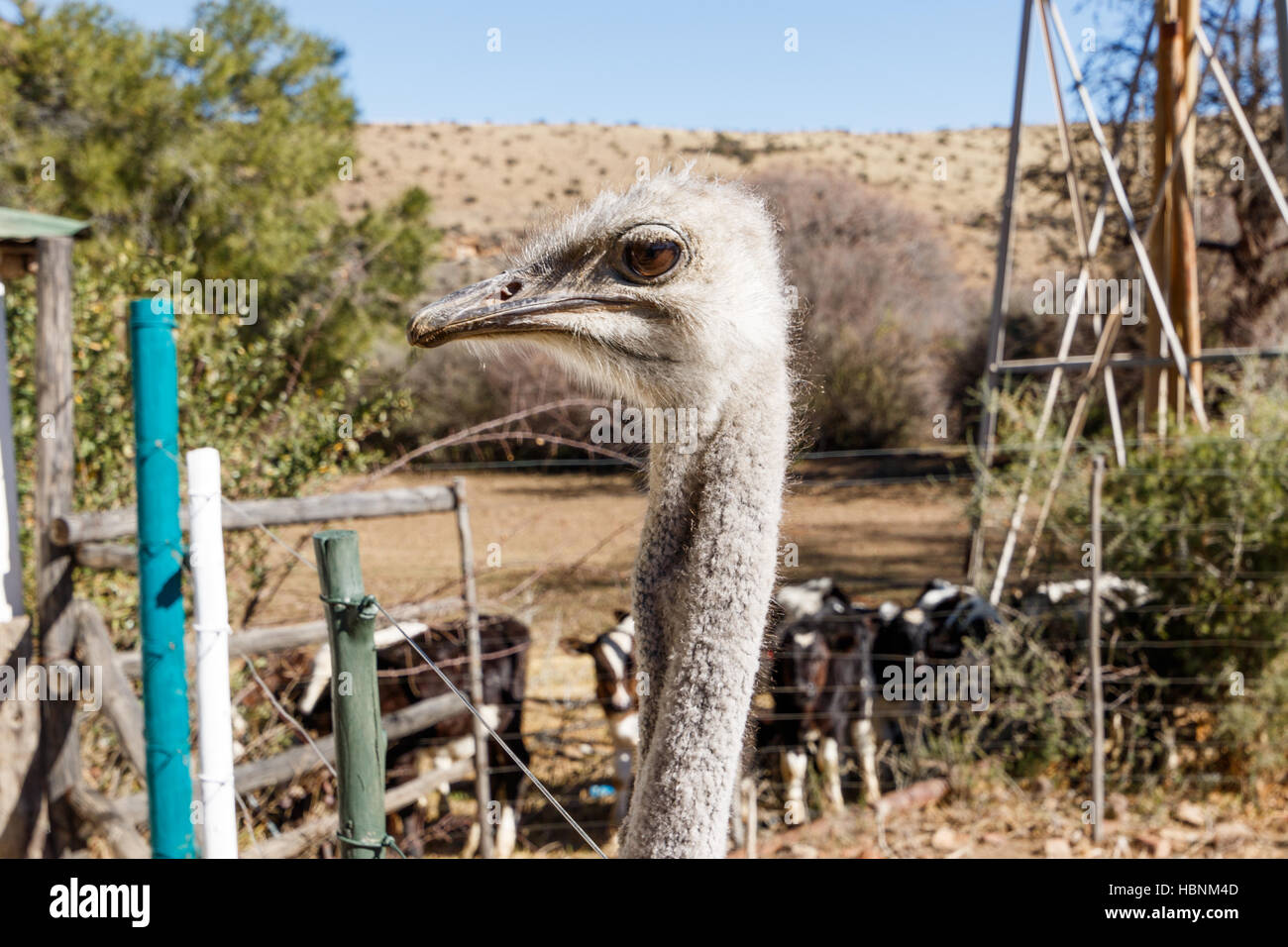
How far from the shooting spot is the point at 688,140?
45156 mm

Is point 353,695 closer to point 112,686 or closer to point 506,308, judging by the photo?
point 506,308

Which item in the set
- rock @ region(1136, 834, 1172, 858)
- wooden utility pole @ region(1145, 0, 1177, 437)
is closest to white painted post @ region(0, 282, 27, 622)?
rock @ region(1136, 834, 1172, 858)

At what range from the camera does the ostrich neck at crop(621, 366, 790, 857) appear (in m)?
1.63

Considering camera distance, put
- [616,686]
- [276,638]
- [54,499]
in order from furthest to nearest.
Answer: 1. [616,686]
2. [276,638]
3. [54,499]

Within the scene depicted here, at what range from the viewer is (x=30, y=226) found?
3811mm

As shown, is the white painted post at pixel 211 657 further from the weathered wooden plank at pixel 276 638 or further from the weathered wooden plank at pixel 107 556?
the weathered wooden plank at pixel 276 638

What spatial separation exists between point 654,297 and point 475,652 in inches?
120

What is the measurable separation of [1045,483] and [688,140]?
134 ft

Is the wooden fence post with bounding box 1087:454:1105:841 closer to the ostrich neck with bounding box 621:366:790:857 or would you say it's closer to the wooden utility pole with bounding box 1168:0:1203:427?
the wooden utility pole with bounding box 1168:0:1203:427

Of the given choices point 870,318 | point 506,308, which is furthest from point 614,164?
point 506,308

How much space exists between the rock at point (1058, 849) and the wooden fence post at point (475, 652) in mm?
2353

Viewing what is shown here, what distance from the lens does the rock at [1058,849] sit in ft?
16.1

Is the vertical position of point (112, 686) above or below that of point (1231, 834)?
above
